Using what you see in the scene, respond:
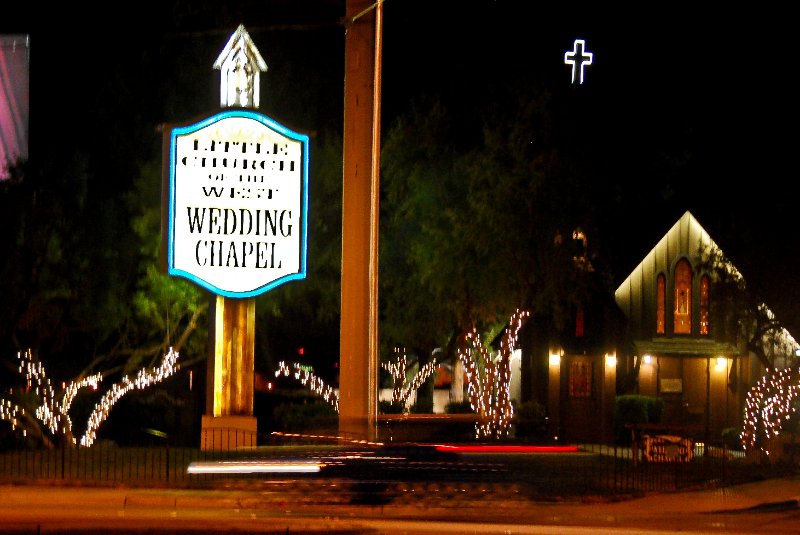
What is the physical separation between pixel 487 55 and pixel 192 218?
1272 centimetres

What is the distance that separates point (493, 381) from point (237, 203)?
327 inches

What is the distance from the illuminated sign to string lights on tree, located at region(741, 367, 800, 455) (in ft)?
33.3

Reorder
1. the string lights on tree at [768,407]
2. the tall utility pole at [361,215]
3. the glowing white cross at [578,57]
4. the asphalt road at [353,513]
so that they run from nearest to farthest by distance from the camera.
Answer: the asphalt road at [353,513], the tall utility pole at [361,215], the string lights on tree at [768,407], the glowing white cross at [578,57]

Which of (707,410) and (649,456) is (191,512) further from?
(707,410)

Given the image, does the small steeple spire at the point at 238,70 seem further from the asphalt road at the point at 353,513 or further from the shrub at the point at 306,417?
the asphalt road at the point at 353,513

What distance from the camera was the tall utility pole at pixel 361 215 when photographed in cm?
1973

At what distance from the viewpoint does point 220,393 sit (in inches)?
942

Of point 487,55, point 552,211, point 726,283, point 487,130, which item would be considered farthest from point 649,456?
point 487,55

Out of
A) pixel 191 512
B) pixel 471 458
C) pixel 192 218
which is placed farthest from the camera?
pixel 192 218

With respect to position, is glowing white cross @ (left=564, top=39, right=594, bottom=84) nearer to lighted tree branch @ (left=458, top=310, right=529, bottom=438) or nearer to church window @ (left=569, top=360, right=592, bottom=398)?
lighted tree branch @ (left=458, top=310, right=529, bottom=438)

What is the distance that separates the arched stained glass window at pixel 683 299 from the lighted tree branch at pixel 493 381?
5.72 m

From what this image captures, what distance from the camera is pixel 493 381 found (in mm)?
28109

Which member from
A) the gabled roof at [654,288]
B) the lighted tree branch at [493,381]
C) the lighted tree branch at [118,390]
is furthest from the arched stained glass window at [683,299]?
the lighted tree branch at [118,390]

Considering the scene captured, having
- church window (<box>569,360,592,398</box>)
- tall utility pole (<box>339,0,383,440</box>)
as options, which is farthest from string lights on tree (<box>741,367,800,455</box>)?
tall utility pole (<box>339,0,383,440</box>)
